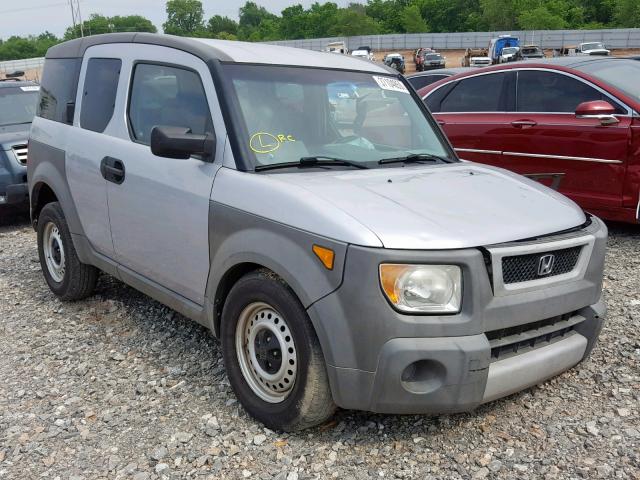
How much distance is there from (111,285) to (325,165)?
2.95 meters

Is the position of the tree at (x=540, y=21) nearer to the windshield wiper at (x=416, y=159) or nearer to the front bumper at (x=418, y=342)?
the windshield wiper at (x=416, y=159)

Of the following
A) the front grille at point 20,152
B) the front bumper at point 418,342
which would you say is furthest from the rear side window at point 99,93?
the front grille at point 20,152

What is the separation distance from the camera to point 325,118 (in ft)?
12.5

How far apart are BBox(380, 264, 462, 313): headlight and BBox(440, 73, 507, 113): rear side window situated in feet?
15.6

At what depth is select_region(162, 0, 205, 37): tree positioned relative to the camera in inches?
5802

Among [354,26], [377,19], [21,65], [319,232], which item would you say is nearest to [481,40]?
[354,26]

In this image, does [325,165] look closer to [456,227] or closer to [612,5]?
[456,227]

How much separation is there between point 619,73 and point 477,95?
1.45m

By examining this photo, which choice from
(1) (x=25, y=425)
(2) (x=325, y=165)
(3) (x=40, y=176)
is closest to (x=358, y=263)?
(2) (x=325, y=165)

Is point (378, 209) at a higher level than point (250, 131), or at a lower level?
lower

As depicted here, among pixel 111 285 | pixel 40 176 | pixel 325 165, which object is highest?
pixel 325 165

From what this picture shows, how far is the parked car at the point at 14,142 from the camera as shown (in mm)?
8352

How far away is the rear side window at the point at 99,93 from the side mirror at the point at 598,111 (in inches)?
156

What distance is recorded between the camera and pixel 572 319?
3.29 meters
